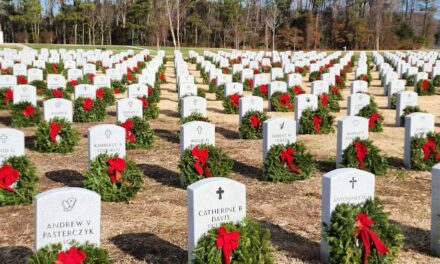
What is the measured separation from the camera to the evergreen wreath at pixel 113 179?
326 inches

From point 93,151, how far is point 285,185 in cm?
323

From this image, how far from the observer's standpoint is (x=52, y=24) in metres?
71.7

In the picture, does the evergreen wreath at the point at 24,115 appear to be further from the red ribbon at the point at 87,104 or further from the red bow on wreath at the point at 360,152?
the red bow on wreath at the point at 360,152

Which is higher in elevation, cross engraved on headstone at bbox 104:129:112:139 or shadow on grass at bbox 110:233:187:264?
cross engraved on headstone at bbox 104:129:112:139

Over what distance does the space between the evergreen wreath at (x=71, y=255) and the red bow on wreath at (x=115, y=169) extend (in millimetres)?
2988

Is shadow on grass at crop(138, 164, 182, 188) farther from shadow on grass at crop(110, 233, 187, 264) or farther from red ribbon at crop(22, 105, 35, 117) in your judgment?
red ribbon at crop(22, 105, 35, 117)

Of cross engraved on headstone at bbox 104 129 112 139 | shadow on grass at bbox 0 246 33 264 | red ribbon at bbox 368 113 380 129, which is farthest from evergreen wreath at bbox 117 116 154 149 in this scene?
shadow on grass at bbox 0 246 33 264

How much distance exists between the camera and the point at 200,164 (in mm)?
9086

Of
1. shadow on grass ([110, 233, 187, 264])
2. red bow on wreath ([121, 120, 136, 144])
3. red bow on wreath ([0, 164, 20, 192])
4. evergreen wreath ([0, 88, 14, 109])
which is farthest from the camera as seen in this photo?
evergreen wreath ([0, 88, 14, 109])

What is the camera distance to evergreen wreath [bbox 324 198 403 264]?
5.80 metres

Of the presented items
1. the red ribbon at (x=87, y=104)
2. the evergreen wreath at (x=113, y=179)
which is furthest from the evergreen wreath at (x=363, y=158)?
the red ribbon at (x=87, y=104)

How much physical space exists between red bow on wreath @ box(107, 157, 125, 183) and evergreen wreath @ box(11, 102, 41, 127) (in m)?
6.64

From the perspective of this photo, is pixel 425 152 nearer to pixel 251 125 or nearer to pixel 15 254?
pixel 251 125

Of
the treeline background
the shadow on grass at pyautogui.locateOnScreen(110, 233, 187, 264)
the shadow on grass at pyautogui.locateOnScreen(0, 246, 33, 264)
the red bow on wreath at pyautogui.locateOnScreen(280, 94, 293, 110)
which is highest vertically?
the treeline background
